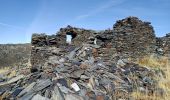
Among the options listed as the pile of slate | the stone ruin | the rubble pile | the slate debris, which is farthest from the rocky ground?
the pile of slate

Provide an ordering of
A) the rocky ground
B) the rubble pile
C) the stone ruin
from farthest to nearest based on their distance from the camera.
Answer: the rocky ground, the rubble pile, the stone ruin

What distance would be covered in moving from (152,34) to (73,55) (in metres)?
6.00

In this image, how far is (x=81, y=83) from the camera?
657 centimetres

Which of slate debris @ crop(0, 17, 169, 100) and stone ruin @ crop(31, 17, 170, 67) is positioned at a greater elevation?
stone ruin @ crop(31, 17, 170, 67)

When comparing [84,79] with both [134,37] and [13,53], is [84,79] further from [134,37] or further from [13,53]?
[13,53]

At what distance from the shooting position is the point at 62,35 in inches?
582

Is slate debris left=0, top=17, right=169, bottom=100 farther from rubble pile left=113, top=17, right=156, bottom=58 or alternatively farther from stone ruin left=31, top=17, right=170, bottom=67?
rubble pile left=113, top=17, right=156, bottom=58

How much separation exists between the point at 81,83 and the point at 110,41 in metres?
6.21

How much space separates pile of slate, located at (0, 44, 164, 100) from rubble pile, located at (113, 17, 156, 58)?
4178 millimetres

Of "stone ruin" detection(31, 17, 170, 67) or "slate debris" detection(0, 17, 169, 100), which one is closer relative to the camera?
"slate debris" detection(0, 17, 169, 100)

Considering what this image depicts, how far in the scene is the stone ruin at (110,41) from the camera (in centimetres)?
1208

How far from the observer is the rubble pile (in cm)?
1297

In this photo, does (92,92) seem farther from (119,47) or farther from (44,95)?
(119,47)

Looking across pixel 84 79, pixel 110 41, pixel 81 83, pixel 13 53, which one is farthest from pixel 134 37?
pixel 13 53
